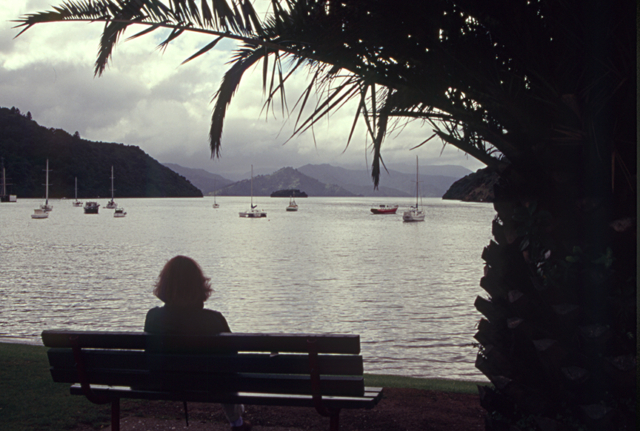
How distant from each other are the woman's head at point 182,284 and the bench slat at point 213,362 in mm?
362

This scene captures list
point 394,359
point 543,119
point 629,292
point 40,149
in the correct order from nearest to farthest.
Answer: point 629,292, point 543,119, point 394,359, point 40,149

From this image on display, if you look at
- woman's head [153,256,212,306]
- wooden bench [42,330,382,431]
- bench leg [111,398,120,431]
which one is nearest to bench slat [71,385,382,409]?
wooden bench [42,330,382,431]

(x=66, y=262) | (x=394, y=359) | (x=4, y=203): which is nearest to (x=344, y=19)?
(x=394, y=359)

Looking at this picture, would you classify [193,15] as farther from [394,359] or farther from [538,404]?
→ [394,359]

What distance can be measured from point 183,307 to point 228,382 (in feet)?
1.88

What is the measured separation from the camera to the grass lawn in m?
4.55

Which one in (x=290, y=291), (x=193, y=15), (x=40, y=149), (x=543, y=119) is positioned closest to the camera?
(x=543, y=119)

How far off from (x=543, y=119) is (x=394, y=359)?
7.04m

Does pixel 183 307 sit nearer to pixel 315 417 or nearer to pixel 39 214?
pixel 315 417

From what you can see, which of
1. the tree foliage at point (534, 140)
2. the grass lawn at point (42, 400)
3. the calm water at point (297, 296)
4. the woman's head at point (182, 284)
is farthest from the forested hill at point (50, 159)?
the tree foliage at point (534, 140)

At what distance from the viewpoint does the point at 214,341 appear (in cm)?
322

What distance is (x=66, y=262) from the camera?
1137 inches

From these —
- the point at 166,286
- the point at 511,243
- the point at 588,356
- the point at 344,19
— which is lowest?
the point at 588,356

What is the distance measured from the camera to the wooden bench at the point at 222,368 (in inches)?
122
